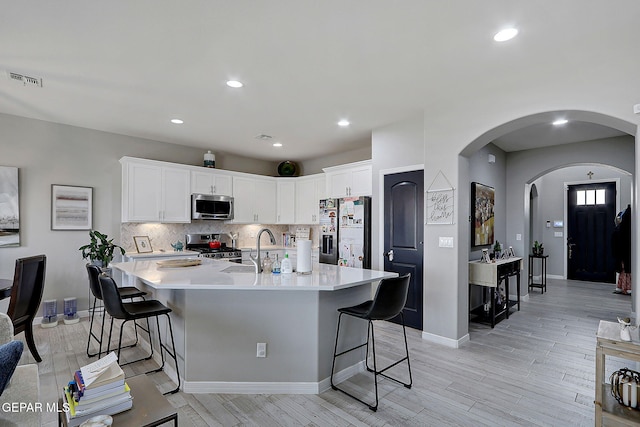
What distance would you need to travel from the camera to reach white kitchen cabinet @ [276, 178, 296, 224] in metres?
6.82

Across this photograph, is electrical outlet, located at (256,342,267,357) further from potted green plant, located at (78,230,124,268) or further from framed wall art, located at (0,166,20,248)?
framed wall art, located at (0,166,20,248)

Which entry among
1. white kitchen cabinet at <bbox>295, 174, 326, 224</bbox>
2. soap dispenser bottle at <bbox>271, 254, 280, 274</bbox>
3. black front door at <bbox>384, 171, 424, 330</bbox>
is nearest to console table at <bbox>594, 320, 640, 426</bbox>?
black front door at <bbox>384, 171, 424, 330</bbox>

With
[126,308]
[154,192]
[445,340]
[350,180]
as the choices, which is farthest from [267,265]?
[154,192]

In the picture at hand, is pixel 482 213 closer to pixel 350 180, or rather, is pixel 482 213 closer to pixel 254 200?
pixel 350 180

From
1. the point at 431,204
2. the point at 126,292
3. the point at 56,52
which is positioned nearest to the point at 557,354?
the point at 431,204

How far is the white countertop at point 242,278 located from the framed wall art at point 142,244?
187 centimetres

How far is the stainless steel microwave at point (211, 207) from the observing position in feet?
18.4

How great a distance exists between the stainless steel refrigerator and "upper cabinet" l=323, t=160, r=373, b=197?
0.72ft

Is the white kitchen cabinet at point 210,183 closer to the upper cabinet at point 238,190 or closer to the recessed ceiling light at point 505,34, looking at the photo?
the upper cabinet at point 238,190

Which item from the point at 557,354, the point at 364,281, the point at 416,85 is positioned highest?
the point at 416,85

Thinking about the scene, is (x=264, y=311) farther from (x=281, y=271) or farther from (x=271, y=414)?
(x=271, y=414)

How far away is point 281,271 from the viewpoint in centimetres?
293

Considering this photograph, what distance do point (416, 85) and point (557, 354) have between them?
3.18 meters

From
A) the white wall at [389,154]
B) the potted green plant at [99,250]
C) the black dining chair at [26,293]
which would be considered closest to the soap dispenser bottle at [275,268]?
the white wall at [389,154]
